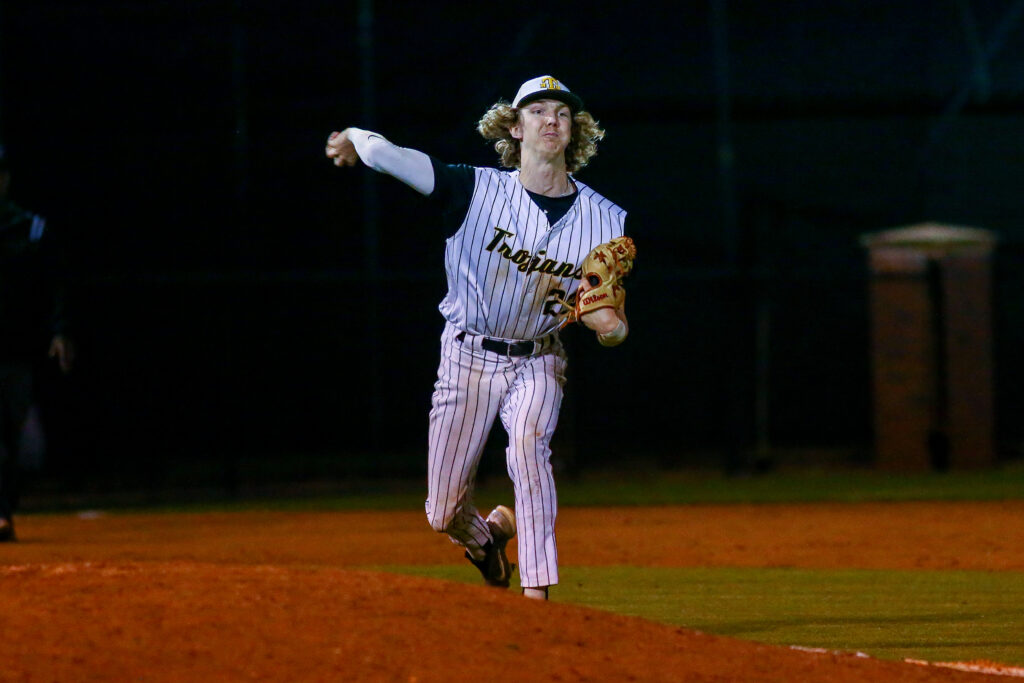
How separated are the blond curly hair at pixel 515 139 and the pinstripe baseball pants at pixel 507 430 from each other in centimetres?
78

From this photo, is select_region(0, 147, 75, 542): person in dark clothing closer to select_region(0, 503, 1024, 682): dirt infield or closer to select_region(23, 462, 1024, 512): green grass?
select_region(23, 462, 1024, 512): green grass

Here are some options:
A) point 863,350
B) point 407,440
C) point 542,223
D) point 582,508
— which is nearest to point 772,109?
point 863,350

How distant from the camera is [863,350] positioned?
55.7 feet

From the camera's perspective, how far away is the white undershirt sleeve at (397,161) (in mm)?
5918

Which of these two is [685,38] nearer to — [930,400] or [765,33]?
[765,33]

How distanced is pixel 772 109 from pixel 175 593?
45.2 ft

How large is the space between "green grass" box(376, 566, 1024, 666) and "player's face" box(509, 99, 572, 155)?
1918 millimetres

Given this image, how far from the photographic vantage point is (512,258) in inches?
237

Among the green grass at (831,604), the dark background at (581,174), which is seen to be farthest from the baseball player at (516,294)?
the dark background at (581,174)

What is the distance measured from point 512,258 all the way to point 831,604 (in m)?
2.23

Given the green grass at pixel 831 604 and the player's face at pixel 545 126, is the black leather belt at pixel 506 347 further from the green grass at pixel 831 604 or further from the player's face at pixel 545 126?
the green grass at pixel 831 604

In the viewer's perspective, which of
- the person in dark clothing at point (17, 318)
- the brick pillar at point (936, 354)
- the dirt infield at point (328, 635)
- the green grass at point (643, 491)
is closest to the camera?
the dirt infield at point (328, 635)

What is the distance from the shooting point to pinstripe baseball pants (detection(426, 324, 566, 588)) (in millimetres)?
5969

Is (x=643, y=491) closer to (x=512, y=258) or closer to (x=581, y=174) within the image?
(x=581, y=174)
